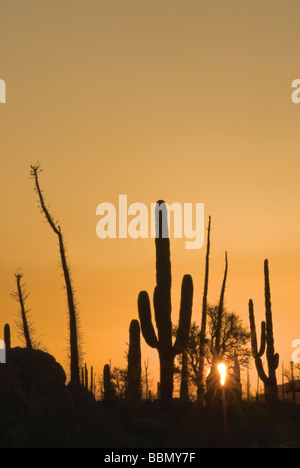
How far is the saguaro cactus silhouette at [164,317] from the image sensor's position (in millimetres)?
35031

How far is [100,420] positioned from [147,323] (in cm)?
804

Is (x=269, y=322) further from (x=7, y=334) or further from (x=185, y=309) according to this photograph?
(x=7, y=334)

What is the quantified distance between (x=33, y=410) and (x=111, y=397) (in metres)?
10.7

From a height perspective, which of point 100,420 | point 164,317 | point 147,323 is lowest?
point 100,420

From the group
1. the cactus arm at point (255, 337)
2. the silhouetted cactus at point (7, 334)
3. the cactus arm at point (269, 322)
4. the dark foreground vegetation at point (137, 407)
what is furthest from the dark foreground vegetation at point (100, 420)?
the silhouetted cactus at point (7, 334)

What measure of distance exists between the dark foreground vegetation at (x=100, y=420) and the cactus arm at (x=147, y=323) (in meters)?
2.55

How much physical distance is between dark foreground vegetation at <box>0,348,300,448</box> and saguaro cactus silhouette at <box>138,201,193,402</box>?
1.47 metres

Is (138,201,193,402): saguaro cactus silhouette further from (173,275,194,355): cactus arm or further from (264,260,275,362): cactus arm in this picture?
(264,260,275,362): cactus arm

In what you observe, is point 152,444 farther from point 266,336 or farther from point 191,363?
point 191,363

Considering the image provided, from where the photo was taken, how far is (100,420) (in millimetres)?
27391

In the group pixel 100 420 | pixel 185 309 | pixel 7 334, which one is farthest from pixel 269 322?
pixel 100 420

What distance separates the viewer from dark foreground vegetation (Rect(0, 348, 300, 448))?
82.5 feet

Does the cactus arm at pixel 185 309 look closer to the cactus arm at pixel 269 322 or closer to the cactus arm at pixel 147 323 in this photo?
the cactus arm at pixel 147 323
